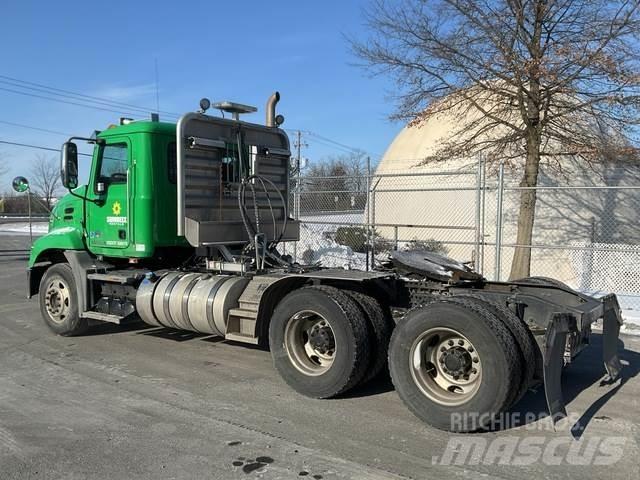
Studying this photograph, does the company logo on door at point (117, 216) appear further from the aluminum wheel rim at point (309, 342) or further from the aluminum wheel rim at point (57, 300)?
the aluminum wheel rim at point (309, 342)

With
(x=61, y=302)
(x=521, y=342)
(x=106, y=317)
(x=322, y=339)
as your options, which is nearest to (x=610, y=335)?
(x=521, y=342)

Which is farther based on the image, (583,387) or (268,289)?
(268,289)

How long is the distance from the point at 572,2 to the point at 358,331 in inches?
353

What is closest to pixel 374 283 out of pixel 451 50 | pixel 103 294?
pixel 103 294

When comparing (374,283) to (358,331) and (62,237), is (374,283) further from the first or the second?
(62,237)

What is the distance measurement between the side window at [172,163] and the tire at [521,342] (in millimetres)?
4377

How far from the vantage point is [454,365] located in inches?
188

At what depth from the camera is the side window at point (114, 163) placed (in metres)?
7.46

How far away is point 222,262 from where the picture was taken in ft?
23.5

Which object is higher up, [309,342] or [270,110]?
[270,110]

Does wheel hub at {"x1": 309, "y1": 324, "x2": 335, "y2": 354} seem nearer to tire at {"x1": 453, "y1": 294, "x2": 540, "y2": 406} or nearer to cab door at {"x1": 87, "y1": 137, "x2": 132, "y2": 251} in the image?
tire at {"x1": 453, "y1": 294, "x2": 540, "y2": 406}

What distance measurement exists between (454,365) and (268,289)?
2203 mm

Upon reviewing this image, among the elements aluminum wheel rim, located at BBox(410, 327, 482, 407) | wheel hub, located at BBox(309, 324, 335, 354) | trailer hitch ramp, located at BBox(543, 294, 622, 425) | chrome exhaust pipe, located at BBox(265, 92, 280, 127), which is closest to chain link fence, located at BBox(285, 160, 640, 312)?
chrome exhaust pipe, located at BBox(265, 92, 280, 127)

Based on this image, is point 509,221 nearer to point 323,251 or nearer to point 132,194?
point 323,251
